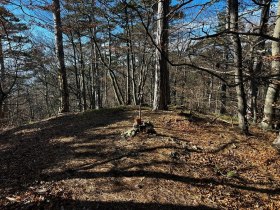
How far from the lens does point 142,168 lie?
392 centimetres

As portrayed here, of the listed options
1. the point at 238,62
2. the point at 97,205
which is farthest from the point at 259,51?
the point at 97,205

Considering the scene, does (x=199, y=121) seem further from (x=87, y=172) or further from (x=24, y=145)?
(x=24, y=145)

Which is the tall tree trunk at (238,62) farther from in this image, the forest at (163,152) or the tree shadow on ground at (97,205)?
the tree shadow on ground at (97,205)

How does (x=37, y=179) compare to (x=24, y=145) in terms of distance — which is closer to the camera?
(x=37, y=179)

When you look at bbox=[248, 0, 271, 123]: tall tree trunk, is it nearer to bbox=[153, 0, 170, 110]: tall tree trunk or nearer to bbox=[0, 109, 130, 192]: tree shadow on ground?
bbox=[153, 0, 170, 110]: tall tree trunk

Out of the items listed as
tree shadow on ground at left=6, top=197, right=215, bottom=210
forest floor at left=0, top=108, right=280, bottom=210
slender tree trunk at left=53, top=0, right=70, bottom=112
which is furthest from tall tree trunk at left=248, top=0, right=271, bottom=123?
slender tree trunk at left=53, top=0, right=70, bottom=112

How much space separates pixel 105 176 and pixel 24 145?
2.50 meters

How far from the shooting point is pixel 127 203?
10.4ft

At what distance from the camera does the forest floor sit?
3246 millimetres

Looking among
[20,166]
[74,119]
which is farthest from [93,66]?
[20,166]

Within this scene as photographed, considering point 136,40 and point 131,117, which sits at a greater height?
point 136,40

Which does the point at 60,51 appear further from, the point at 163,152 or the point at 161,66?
the point at 163,152

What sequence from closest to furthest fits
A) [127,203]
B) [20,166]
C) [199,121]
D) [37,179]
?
[127,203]
[37,179]
[20,166]
[199,121]

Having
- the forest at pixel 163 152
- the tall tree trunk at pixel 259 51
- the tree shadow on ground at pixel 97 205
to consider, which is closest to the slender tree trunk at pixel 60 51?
the forest at pixel 163 152
